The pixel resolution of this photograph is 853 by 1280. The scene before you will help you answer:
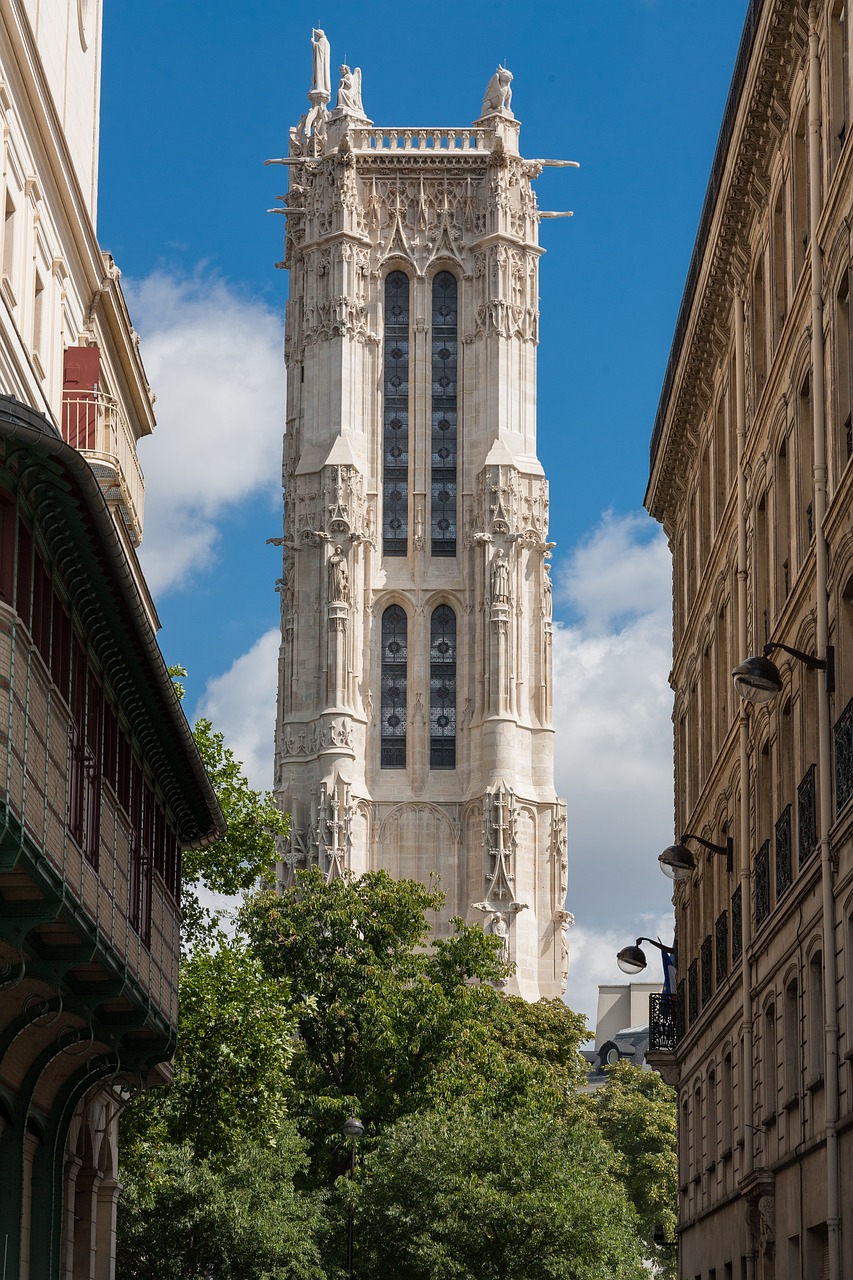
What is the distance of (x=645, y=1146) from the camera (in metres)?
93.0

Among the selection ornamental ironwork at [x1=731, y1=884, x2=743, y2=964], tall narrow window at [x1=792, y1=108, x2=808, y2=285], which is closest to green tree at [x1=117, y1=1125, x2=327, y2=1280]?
ornamental ironwork at [x1=731, y1=884, x2=743, y2=964]

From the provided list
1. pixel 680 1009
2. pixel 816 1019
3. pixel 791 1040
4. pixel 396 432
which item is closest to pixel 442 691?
pixel 396 432

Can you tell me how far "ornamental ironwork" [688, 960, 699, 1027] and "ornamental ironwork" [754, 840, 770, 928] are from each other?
8.33 metres

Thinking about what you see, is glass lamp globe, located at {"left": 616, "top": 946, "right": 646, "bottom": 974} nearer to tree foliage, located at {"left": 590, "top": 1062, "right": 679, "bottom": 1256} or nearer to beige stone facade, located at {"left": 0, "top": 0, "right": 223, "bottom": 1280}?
beige stone facade, located at {"left": 0, "top": 0, "right": 223, "bottom": 1280}

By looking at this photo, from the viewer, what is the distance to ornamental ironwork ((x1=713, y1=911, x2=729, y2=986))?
121 ft

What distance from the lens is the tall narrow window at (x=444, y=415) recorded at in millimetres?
113125

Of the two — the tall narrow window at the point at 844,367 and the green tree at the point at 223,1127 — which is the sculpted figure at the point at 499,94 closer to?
the green tree at the point at 223,1127

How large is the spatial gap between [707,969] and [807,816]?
11776 millimetres

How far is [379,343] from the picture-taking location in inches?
4505

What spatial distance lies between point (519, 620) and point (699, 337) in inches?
2775

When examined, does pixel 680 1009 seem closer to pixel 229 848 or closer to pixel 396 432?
pixel 229 848

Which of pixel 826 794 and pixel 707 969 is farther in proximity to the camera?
pixel 707 969

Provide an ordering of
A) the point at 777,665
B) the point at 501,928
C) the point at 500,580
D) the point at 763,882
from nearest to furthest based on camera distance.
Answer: the point at 777,665 → the point at 763,882 → the point at 501,928 → the point at 500,580

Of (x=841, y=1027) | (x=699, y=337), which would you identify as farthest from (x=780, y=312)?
(x=841, y=1027)
